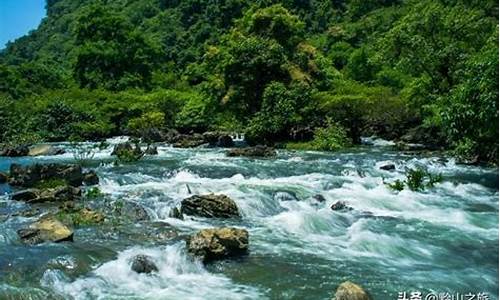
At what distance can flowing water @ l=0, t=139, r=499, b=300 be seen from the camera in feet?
A: 23.7

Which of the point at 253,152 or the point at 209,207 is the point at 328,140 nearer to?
the point at 253,152

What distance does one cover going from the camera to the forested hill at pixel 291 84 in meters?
20.7

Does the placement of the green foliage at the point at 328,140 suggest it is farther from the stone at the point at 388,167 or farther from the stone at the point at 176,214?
the stone at the point at 176,214

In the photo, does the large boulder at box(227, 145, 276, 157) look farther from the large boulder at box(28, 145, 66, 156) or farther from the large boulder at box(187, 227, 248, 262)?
the large boulder at box(187, 227, 248, 262)

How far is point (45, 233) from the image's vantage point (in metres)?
8.84

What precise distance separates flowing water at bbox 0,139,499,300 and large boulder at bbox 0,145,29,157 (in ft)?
22.4

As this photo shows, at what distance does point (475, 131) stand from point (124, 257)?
25.7ft

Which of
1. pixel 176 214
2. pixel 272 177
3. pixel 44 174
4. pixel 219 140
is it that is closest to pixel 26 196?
pixel 44 174

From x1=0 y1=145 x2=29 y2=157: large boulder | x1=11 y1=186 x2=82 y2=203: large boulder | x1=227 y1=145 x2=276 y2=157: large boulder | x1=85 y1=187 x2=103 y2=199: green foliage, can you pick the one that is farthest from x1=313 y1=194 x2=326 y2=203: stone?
x1=0 y1=145 x2=29 y2=157: large boulder

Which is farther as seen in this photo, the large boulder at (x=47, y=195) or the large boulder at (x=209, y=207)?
the large boulder at (x=47, y=195)

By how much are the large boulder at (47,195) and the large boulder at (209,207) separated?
2802mm

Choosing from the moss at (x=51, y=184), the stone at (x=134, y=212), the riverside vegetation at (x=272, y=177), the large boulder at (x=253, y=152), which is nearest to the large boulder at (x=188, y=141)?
the riverside vegetation at (x=272, y=177)

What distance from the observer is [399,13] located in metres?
46.3

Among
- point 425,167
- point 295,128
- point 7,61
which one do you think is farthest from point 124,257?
point 7,61
